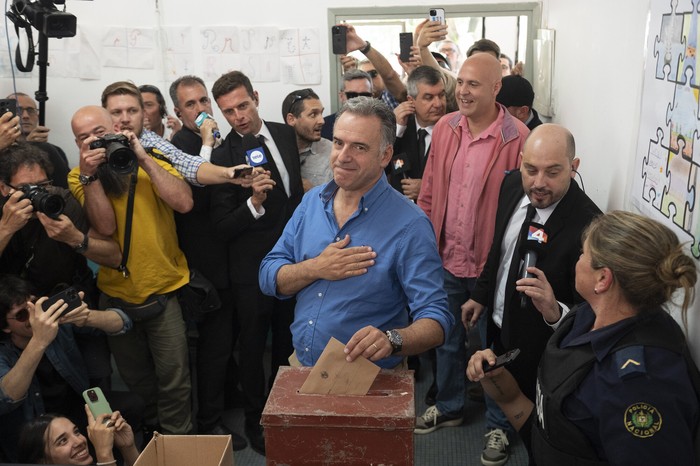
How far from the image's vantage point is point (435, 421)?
3342mm

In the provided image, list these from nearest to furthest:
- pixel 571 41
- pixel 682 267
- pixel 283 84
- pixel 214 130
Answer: pixel 682 267
pixel 214 130
pixel 571 41
pixel 283 84

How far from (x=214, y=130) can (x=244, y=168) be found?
0.46m

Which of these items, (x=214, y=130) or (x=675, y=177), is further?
(x=214, y=130)

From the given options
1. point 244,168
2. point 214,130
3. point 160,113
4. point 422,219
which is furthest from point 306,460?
point 160,113

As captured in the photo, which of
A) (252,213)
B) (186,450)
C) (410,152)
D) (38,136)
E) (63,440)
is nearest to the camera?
(186,450)

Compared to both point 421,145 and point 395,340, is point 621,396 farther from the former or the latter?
point 421,145

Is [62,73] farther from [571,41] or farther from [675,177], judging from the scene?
[675,177]

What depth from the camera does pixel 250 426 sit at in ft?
10.8

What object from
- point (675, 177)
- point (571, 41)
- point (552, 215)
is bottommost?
point (552, 215)

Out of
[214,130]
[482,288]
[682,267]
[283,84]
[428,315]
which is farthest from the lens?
[283,84]

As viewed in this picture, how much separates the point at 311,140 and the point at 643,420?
8.21 ft

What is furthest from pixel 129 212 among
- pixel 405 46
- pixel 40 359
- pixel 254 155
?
pixel 405 46

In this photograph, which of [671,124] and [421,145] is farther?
[421,145]

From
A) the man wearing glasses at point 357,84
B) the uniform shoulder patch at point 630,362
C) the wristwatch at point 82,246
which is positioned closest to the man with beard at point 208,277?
the wristwatch at point 82,246
